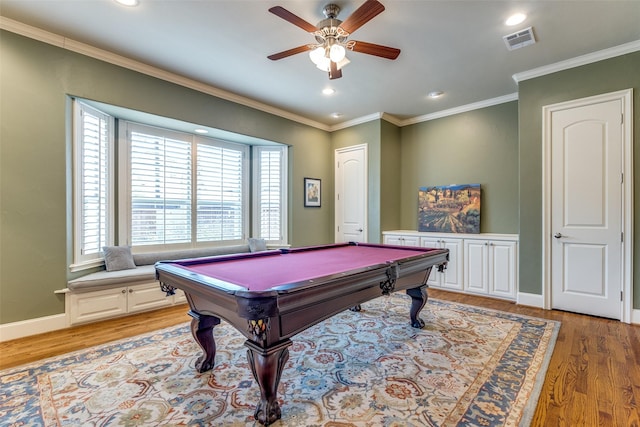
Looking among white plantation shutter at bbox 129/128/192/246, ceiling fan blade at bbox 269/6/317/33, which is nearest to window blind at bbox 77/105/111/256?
white plantation shutter at bbox 129/128/192/246

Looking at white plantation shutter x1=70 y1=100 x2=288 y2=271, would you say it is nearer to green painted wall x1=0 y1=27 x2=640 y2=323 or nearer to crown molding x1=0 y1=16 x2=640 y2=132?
green painted wall x1=0 y1=27 x2=640 y2=323

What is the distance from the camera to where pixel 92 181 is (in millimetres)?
3336

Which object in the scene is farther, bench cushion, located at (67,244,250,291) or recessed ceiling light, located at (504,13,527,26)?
bench cushion, located at (67,244,250,291)

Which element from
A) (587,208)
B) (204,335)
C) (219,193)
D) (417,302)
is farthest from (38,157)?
(587,208)

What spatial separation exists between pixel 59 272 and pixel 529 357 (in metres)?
4.43

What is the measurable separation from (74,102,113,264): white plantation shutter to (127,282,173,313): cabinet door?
655 millimetres

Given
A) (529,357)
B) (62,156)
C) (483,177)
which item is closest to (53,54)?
(62,156)

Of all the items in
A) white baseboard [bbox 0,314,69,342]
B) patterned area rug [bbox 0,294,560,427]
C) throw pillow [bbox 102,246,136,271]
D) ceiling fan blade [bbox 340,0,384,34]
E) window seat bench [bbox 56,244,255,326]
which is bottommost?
patterned area rug [bbox 0,294,560,427]

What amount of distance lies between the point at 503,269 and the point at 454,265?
2.11 feet

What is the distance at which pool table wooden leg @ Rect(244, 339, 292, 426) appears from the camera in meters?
1.49

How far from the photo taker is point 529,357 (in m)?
2.30

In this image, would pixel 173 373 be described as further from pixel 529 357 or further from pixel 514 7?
pixel 514 7

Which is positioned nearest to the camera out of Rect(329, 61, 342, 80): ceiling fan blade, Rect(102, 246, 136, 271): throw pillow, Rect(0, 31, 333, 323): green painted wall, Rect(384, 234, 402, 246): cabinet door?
Rect(329, 61, 342, 80): ceiling fan blade

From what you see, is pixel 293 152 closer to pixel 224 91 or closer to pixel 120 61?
pixel 224 91
